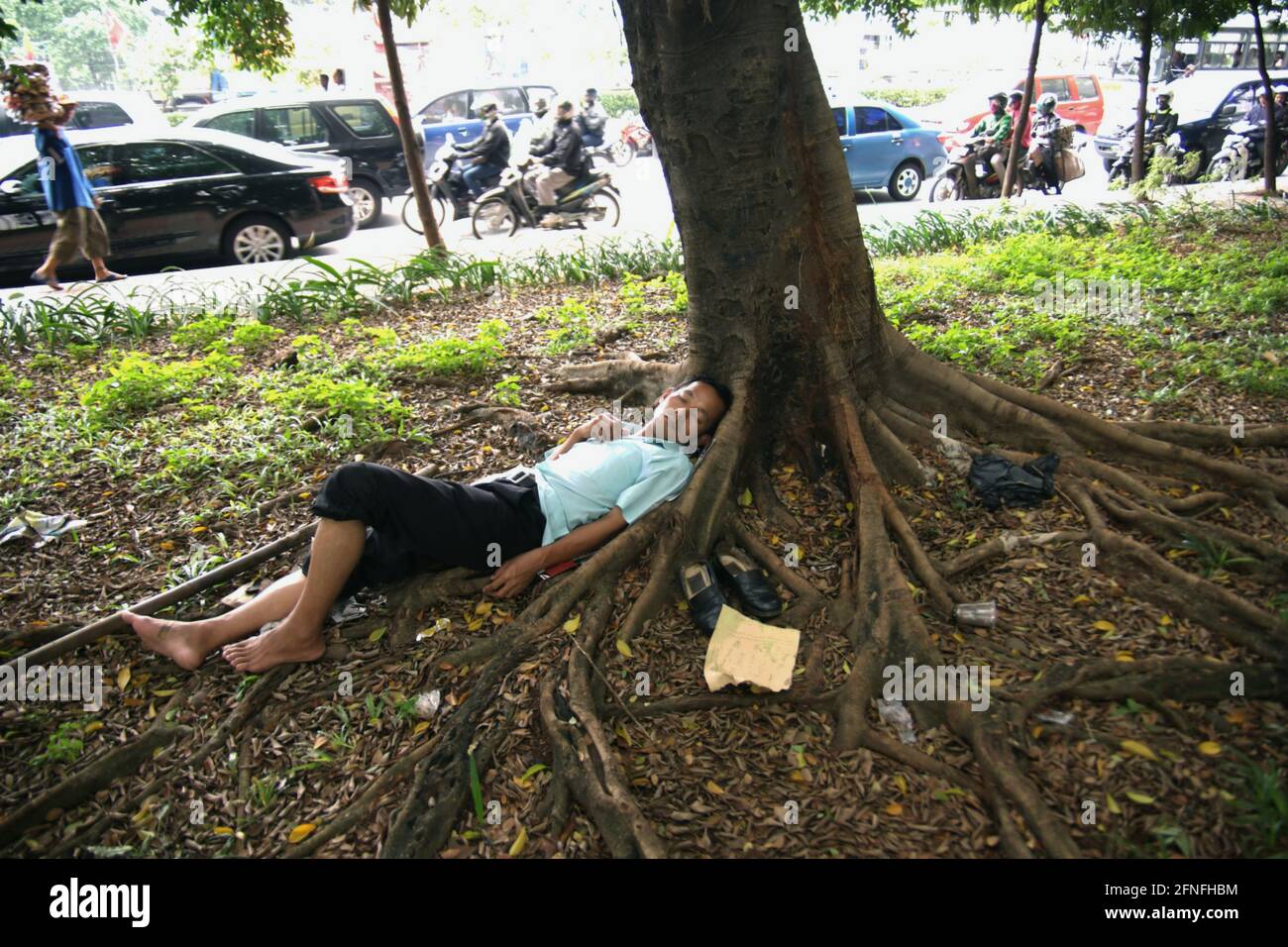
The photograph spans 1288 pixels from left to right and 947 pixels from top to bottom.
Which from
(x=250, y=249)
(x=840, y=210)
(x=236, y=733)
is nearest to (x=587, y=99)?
(x=250, y=249)

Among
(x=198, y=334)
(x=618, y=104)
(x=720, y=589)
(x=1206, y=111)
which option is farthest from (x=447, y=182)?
(x=618, y=104)

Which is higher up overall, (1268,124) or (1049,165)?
(1268,124)

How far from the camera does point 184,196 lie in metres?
8.71

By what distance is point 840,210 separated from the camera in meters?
3.53

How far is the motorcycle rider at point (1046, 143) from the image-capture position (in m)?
11.9

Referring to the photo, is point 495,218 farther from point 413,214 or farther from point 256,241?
point 256,241

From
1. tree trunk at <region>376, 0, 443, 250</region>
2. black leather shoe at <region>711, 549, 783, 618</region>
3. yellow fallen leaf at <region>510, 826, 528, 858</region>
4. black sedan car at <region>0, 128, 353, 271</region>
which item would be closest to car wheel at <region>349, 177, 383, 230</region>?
black sedan car at <region>0, 128, 353, 271</region>

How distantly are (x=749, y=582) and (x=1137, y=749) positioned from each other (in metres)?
1.29

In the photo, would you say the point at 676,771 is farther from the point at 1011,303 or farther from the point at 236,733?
the point at 1011,303

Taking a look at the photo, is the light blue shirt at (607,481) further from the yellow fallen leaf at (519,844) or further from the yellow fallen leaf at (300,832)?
the yellow fallen leaf at (300,832)

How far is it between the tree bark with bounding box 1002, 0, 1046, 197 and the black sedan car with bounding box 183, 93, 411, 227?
8.12m

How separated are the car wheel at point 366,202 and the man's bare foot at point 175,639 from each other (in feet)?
33.5

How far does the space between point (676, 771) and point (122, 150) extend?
30.1ft

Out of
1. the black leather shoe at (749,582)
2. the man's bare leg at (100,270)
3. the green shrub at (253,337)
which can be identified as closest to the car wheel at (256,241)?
the man's bare leg at (100,270)
